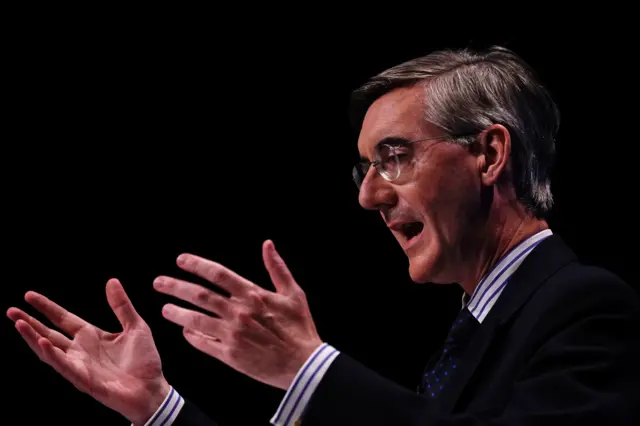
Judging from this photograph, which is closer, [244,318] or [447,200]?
[244,318]

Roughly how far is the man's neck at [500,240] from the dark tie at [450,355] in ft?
0.43

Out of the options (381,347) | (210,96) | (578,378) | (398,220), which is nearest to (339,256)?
(381,347)

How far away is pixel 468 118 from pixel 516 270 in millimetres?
426

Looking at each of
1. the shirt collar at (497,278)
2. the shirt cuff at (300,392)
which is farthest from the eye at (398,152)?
the shirt cuff at (300,392)

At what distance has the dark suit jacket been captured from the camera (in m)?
1.35

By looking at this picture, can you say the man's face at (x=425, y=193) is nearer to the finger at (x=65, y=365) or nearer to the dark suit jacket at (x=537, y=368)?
the dark suit jacket at (x=537, y=368)

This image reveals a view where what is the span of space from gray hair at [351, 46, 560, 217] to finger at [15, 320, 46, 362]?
3.58 feet

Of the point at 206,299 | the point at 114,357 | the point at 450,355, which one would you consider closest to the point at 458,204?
the point at 450,355

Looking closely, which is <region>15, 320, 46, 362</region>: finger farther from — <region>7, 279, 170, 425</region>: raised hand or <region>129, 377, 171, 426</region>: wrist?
Answer: <region>129, 377, 171, 426</region>: wrist

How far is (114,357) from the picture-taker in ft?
6.59

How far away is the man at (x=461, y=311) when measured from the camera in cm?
137

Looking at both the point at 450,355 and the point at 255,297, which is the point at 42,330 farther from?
the point at 450,355

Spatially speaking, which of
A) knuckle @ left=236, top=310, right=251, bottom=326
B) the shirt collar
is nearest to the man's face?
the shirt collar

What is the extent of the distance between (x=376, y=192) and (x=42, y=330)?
919mm
